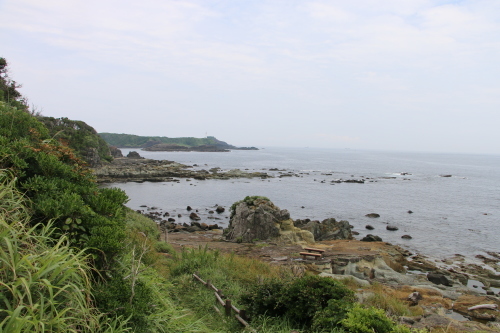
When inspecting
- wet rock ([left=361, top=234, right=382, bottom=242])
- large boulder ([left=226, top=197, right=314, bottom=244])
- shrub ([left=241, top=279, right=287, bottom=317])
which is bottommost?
wet rock ([left=361, top=234, right=382, bottom=242])

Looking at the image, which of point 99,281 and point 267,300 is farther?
point 267,300

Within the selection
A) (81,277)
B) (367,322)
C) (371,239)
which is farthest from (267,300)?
(371,239)

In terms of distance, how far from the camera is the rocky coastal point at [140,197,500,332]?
38.0 ft

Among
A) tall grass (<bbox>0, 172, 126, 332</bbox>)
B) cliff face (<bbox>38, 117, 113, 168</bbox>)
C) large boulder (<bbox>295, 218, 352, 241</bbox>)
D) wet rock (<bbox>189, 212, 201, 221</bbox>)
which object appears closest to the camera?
tall grass (<bbox>0, 172, 126, 332</bbox>)

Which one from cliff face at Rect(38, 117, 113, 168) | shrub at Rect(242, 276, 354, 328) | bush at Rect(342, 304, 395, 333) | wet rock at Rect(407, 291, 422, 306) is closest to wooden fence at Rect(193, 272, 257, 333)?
shrub at Rect(242, 276, 354, 328)

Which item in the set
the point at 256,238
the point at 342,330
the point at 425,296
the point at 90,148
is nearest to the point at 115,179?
the point at 90,148

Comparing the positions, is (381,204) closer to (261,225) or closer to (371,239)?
(371,239)

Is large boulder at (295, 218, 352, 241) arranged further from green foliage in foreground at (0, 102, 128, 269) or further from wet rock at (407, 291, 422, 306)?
green foliage in foreground at (0, 102, 128, 269)

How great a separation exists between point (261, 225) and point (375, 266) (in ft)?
28.7

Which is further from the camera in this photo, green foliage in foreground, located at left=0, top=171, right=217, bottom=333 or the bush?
the bush

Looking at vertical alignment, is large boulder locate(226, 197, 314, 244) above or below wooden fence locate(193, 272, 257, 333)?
below

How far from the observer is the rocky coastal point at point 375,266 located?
38.0 feet

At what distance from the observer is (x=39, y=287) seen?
3.81 meters

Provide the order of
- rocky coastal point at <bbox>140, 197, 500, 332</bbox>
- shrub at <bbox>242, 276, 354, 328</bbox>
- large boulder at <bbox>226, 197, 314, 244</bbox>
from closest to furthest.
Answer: shrub at <bbox>242, 276, 354, 328</bbox> → rocky coastal point at <bbox>140, 197, 500, 332</bbox> → large boulder at <bbox>226, 197, 314, 244</bbox>
